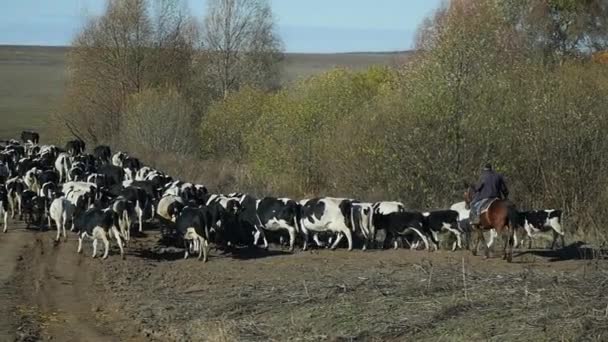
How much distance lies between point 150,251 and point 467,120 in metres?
10.7

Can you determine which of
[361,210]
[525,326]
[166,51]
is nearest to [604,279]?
[525,326]

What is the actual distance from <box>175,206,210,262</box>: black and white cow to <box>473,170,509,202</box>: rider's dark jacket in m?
6.36

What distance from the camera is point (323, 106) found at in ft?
119

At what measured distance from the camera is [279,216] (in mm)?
23016

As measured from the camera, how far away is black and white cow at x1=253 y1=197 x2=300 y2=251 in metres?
22.9

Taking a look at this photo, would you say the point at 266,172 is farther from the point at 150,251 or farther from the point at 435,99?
the point at 150,251

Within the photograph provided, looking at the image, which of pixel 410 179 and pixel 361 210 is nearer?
pixel 361 210

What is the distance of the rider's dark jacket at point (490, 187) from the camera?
20766mm

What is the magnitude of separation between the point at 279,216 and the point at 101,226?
176 inches

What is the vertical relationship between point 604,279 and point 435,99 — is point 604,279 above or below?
below

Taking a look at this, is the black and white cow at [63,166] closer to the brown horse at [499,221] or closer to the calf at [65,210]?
the calf at [65,210]

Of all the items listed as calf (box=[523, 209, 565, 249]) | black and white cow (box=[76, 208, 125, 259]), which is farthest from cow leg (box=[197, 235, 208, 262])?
calf (box=[523, 209, 565, 249])

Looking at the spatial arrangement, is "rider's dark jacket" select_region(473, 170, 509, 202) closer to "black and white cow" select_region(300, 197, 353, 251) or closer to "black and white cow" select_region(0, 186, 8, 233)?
"black and white cow" select_region(300, 197, 353, 251)

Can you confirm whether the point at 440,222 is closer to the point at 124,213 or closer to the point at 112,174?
the point at 124,213
